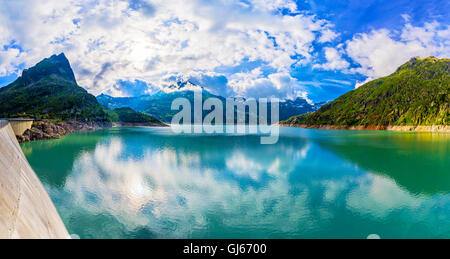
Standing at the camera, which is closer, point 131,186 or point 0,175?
point 0,175

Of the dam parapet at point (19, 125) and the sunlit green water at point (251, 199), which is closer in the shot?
the sunlit green water at point (251, 199)

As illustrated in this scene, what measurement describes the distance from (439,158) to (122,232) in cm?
6000

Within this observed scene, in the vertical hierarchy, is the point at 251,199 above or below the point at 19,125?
below

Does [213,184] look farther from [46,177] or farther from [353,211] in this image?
[46,177]

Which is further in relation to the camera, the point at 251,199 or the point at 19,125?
the point at 19,125

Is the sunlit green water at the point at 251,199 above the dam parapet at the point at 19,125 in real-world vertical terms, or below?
below

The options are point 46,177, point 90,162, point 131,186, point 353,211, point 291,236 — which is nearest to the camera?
point 291,236

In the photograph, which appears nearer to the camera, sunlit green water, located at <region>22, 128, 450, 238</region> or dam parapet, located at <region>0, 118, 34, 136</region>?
sunlit green water, located at <region>22, 128, 450, 238</region>

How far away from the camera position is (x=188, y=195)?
24906 millimetres

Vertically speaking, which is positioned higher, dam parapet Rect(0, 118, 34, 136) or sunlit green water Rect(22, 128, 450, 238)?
dam parapet Rect(0, 118, 34, 136)
